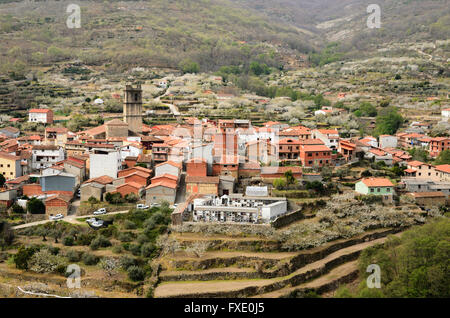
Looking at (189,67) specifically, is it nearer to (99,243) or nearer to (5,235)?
→ (5,235)

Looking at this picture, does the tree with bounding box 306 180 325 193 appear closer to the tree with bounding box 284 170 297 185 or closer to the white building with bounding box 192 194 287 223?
the tree with bounding box 284 170 297 185

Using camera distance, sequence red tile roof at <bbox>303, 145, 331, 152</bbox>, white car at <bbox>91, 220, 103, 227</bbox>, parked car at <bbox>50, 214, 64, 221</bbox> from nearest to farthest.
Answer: white car at <bbox>91, 220, 103, 227</bbox> → parked car at <bbox>50, 214, 64, 221</bbox> → red tile roof at <bbox>303, 145, 331, 152</bbox>

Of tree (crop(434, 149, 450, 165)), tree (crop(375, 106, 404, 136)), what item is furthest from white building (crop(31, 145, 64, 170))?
tree (crop(375, 106, 404, 136))

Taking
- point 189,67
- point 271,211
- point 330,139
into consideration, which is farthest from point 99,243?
point 189,67

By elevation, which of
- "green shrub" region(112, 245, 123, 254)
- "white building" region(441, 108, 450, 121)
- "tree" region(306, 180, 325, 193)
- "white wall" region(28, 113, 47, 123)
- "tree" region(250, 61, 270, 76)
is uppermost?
"tree" region(250, 61, 270, 76)

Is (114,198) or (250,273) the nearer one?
(250,273)

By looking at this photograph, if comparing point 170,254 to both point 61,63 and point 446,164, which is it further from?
point 61,63

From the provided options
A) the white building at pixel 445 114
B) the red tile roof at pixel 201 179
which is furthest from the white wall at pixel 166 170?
the white building at pixel 445 114
